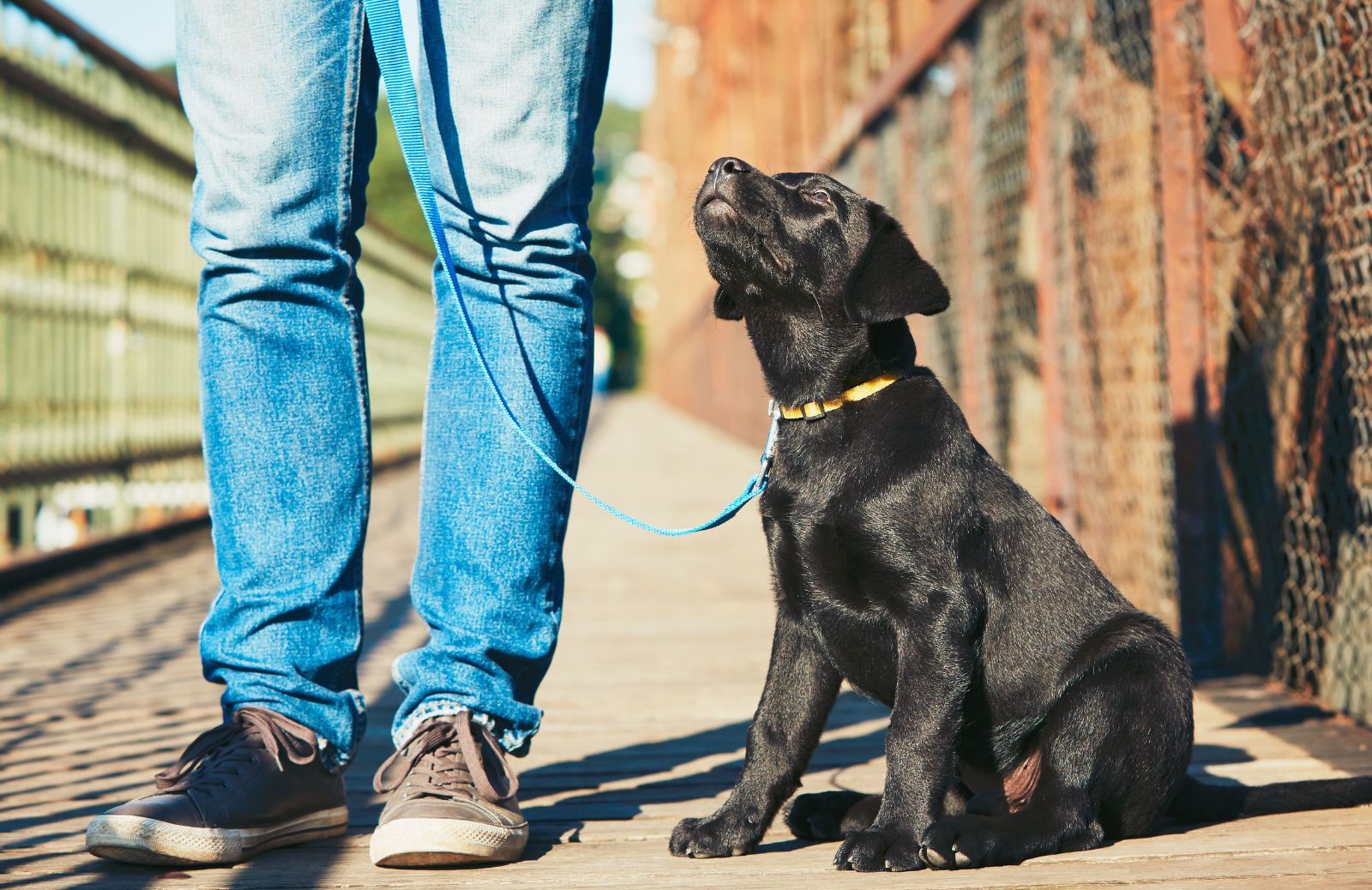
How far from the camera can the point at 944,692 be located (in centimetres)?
183

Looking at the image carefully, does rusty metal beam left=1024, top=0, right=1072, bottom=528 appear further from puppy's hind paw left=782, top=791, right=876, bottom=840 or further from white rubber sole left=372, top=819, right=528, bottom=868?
white rubber sole left=372, top=819, right=528, bottom=868

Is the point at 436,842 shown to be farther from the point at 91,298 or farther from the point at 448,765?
the point at 91,298

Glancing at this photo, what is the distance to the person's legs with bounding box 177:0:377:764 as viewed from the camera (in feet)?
6.46

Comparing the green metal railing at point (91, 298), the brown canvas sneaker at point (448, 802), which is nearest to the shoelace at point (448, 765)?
the brown canvas sneaker at point (448, 802)

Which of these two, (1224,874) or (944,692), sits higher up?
(944,692)

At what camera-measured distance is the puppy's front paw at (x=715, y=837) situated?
1892mm

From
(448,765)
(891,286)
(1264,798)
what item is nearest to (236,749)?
(448,765)

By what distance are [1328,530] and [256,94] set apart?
7.71 ft

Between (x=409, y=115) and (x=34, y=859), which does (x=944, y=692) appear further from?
(x=34, y=859)

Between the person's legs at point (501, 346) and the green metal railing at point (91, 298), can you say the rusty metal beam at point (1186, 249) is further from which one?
the green metal railing at point (91, 298)

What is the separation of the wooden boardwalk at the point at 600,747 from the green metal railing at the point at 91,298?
58 cm

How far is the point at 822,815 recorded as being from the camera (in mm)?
2033

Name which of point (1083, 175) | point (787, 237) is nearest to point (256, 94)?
point (787, 237)

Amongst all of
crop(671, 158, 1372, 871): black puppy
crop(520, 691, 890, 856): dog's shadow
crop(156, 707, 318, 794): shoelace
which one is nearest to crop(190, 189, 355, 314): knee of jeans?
crop(156, 707, 318, 794): shoelace
